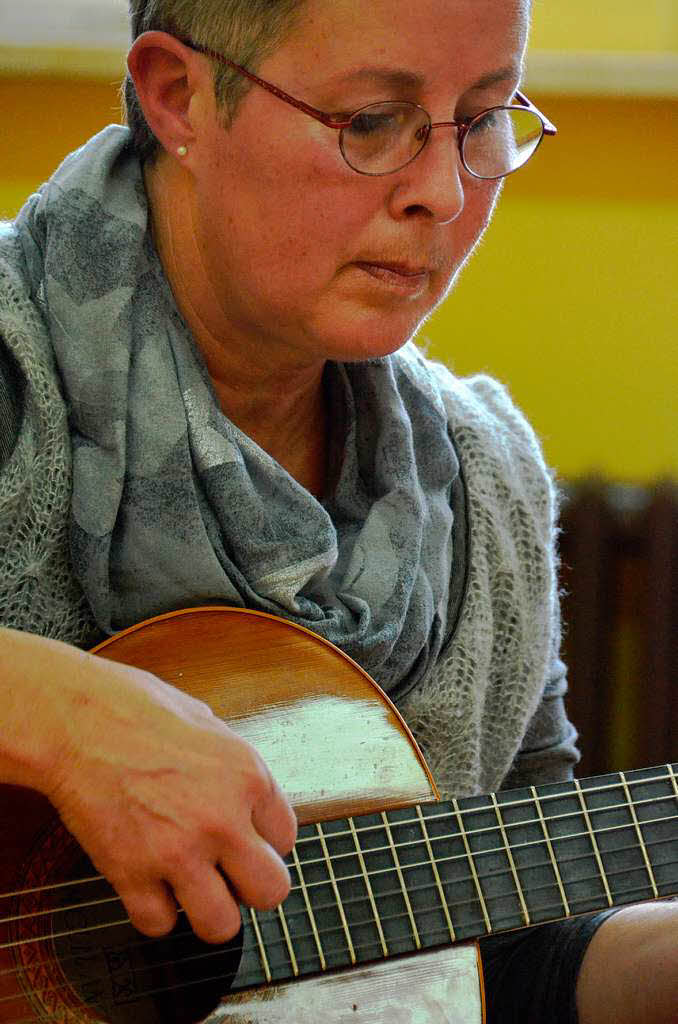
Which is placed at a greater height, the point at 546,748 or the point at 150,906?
the point at 150,906

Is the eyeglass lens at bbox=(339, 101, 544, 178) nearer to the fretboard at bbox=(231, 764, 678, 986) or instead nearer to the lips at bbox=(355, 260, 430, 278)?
the lips at bbox=(355, 260, 430, 278)

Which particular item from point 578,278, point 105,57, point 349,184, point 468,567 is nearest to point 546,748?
point 468,567

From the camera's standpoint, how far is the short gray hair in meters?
0.90

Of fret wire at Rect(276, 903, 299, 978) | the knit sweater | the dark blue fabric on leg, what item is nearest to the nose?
the knit sweater

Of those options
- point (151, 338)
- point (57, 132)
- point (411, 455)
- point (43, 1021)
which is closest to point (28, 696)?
point (43, 1021)

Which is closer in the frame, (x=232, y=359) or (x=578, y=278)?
(x=232, y=359)

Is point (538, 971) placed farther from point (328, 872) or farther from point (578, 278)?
point (578, 278)

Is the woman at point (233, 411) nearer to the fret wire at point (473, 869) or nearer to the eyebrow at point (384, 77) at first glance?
the eyebrow at point (384, 77)

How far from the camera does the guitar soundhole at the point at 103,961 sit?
837 mm

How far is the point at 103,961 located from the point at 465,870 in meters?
0.27

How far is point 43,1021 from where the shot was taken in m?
0.82

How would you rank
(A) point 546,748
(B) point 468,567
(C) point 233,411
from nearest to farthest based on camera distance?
(C) point 233,411
(B) point 468,567
(A) point 546,748

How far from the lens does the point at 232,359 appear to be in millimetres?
1068

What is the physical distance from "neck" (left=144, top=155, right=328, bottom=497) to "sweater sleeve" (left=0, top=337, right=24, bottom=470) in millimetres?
150
